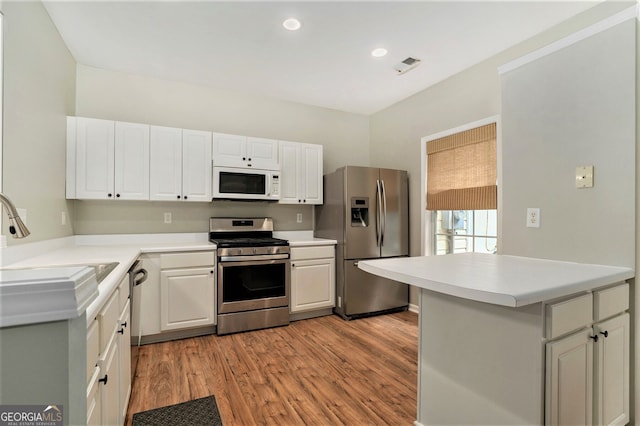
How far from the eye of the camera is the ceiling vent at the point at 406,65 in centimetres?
304

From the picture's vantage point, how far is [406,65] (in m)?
3.12

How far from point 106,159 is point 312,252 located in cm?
223

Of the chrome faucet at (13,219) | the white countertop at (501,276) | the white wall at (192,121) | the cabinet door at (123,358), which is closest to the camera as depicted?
the chrome faucet at (13,219)

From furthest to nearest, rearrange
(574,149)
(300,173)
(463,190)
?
(300,173), (463,190), (574,149)

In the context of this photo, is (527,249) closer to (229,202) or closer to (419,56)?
(419,56)

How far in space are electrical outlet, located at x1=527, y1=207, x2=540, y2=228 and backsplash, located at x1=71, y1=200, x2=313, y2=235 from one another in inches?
105

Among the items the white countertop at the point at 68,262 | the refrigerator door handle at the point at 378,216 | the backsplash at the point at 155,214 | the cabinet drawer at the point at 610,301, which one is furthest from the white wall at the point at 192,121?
the cabinet drawer at the point at 610,301

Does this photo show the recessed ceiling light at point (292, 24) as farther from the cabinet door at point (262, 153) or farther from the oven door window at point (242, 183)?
the oven door window at point (242, 183)

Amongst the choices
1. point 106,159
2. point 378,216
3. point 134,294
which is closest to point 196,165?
point 106,159

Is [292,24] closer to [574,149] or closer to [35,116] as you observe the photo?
[35,116]

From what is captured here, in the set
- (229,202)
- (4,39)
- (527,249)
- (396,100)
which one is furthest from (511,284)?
(396,100)

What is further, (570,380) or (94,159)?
(94,159)

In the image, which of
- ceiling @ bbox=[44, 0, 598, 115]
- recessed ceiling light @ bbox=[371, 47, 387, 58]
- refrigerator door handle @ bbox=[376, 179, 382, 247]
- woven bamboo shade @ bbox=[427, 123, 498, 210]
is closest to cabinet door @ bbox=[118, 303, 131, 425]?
ceiling @ bbox=[44, 0, 598, 115]

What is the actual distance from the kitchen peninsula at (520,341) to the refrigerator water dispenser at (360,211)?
73.5 inches
